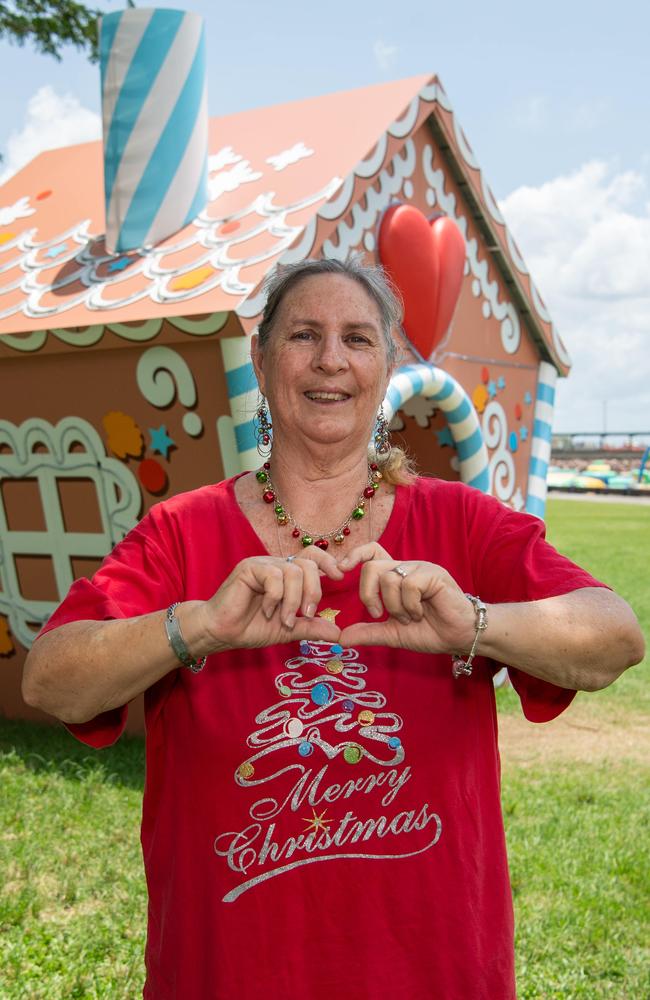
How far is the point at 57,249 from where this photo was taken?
5117 millimetres

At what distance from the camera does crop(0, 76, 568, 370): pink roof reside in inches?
164

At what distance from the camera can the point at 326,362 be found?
1.68 m

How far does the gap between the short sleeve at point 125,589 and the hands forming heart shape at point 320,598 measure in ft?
0.65

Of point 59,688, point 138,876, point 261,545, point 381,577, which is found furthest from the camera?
point 138,876

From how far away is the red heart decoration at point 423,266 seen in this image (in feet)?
16.2

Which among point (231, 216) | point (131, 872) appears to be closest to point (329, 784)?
point (131, 872)

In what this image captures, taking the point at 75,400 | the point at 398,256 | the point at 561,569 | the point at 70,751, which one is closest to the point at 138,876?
the point at 70,751

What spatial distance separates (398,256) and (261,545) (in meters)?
3.62

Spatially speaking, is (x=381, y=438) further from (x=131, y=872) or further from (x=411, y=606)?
(x=131, y=872)

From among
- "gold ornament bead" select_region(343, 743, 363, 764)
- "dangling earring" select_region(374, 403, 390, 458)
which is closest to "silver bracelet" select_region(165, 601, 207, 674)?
"gold ornament bead" select_region(343, 743, 363, 764)

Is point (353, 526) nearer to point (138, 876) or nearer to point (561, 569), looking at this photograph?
point (561, 569)

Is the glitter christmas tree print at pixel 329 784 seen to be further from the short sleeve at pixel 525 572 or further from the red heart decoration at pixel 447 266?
the red heart decoration at pixel 447 266

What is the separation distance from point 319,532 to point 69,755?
3.79 metres

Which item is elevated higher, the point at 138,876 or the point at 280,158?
the point at 280,158
